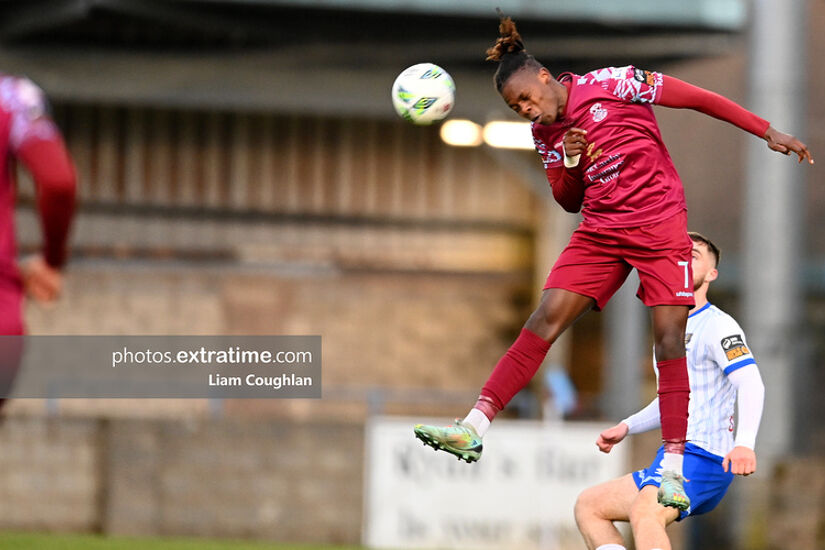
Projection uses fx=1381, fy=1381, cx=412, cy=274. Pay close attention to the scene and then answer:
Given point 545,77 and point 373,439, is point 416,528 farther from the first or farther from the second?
point 545,77

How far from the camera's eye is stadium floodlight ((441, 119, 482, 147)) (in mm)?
17422

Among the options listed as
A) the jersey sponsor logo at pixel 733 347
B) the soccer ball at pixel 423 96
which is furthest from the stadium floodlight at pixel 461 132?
the jersey sponsor logo at pixel 733 347

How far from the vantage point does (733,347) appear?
5.64 meters

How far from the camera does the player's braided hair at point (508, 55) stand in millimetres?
5504

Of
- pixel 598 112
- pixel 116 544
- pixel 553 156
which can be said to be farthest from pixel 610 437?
pixel 116 544

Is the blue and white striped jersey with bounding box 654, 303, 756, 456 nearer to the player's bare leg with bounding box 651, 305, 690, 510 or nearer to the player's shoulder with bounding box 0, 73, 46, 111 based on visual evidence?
the player's bare leg with bounding box 651, 305, 690, 510

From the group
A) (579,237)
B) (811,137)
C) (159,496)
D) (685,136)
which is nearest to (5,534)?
(159,496)

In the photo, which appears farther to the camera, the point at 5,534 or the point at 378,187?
the point at 378,187

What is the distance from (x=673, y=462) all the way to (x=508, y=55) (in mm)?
1746

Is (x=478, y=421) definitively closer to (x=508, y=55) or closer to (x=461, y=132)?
(x=508, y=55)

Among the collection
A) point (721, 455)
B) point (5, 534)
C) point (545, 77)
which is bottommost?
point (5, 534)

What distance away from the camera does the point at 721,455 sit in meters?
5.71

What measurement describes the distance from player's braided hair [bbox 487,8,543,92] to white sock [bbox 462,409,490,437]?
1317 millimetres

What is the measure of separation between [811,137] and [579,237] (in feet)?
57.7
